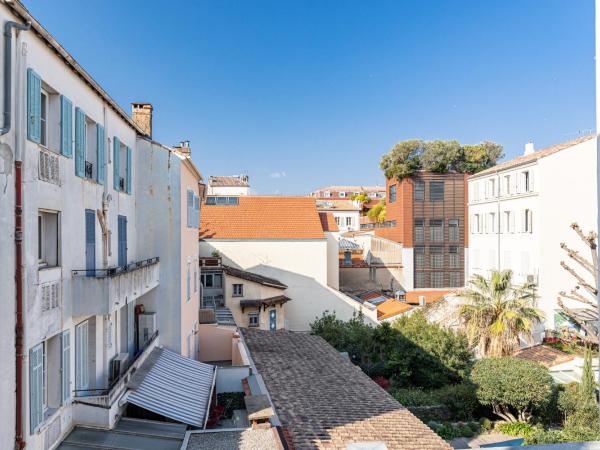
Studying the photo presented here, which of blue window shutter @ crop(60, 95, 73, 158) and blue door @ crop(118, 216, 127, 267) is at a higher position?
blue window shutter @ crop(60, 95, 73, 158)

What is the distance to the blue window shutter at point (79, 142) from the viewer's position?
1096cm

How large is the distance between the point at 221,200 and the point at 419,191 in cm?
2285

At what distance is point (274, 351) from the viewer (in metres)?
23.5

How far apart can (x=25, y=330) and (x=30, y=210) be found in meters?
2.11

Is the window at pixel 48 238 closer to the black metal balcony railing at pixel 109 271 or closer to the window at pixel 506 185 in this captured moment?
the black metal balcony railing at pixel 109 271

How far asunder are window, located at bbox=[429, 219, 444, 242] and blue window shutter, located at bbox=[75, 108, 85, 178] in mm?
46270

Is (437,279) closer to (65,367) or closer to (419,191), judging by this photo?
(419,191)

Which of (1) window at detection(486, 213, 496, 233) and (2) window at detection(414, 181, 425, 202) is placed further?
(2) window at detection(414, 181, 425, 202)

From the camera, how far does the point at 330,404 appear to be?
1625 centimetres

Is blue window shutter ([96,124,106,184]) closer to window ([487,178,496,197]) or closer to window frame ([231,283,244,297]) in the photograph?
window frame ([231,283,244,297])

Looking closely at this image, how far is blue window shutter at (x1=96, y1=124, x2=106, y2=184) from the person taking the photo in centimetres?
1241

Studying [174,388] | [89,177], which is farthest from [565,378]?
[89,177]

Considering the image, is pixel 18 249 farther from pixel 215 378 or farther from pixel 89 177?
pixel 215 378

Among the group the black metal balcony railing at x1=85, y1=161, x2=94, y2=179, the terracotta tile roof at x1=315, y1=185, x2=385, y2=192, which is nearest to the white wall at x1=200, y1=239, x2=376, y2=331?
the black metal balcony railing at x1=85, y1=161, x2=94, y2=179
